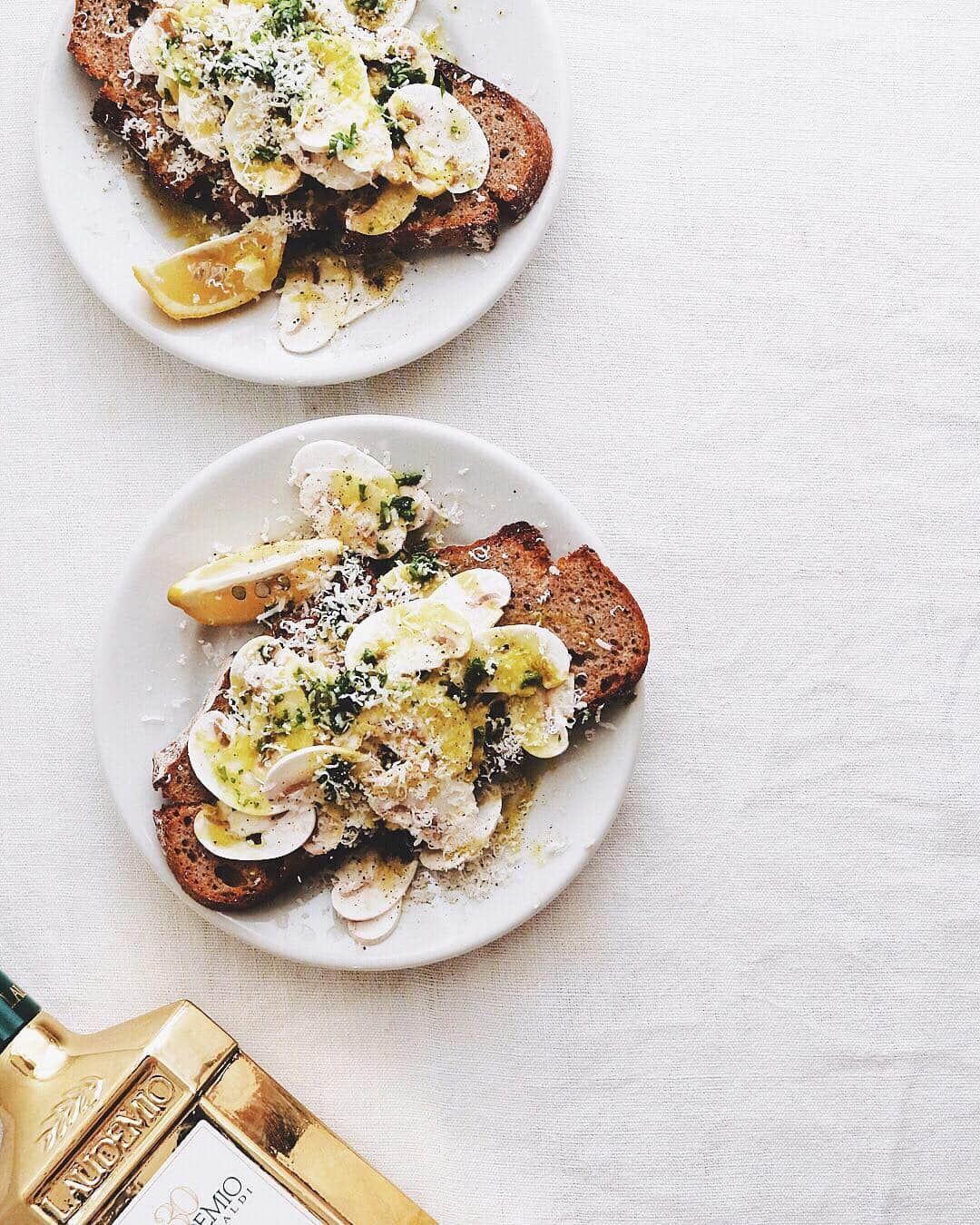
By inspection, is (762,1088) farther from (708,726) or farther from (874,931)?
(708,726)

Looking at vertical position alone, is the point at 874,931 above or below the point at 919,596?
below

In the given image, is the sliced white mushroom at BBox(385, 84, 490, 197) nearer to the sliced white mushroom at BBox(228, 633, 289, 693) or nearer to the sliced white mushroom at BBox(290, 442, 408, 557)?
the sliced white mushroom at BBox(290, 442, 408, 557)

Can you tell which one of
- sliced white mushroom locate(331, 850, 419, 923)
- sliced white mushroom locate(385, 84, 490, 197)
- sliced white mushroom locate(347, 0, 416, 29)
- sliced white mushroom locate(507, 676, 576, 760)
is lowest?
sliced white mushroom locate(331, 850, 419, 923)

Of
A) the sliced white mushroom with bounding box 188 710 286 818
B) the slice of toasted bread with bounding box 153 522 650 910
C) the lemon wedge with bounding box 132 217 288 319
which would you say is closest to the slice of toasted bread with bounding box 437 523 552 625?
the slice of toasted bread with bounding box 153 522 650 910

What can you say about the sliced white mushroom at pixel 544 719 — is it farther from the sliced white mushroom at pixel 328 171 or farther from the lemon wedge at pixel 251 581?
the sliced white mushroom at pixel 328 171

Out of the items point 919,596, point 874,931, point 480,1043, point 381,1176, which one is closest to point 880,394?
point 919,596

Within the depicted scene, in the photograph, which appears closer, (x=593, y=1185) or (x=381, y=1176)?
(x=381, y=1176)

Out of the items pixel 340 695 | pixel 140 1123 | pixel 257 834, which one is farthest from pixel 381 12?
pixel 140 1123
